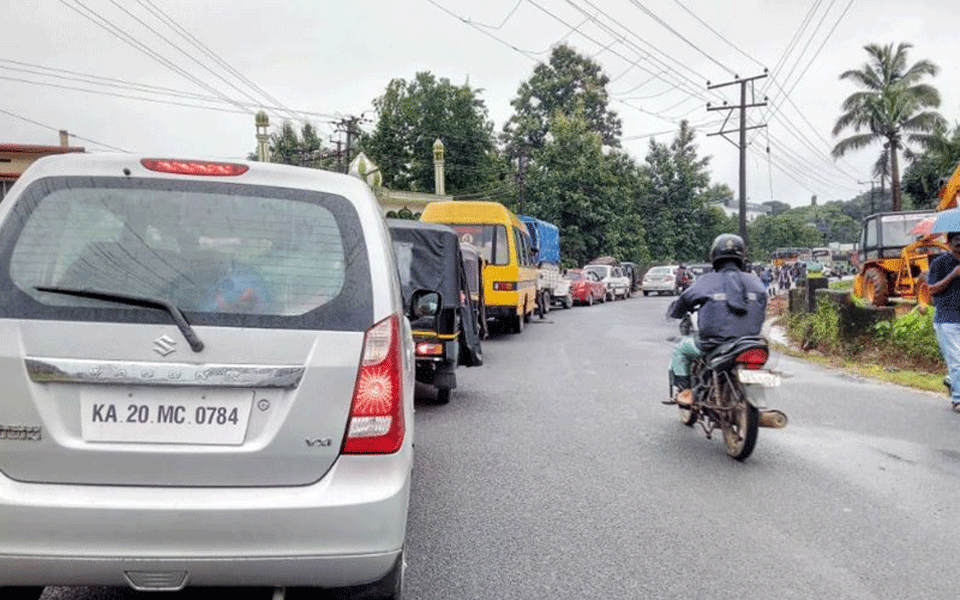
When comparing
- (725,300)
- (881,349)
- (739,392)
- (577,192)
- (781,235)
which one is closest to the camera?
(739,392)

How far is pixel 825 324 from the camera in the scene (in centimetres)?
1383

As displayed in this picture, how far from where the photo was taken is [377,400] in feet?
9.14

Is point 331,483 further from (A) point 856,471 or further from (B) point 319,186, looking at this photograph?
(A) point 856,471

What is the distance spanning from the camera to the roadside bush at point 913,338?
1102cm

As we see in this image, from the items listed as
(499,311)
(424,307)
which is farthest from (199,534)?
(499,311)

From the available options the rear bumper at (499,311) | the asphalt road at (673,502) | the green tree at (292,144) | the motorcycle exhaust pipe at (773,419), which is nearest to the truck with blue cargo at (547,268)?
the rear bumper at (499,311)

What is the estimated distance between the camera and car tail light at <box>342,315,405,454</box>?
2.74 meters

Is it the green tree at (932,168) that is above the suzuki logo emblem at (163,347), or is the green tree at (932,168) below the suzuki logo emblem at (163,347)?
above

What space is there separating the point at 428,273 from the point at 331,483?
23.7 feet

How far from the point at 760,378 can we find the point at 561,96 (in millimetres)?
55360

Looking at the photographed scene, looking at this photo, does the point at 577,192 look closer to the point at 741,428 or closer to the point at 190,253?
the point at 741,428

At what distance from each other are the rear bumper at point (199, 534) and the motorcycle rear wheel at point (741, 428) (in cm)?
386

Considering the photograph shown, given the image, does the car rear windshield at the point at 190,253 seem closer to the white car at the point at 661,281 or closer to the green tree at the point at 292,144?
the white car at the point at 661,281

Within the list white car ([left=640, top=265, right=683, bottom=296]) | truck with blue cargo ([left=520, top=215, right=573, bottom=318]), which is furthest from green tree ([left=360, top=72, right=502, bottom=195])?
truck with blue cargo ([left=520, top=215, right=573, bottom=318])
